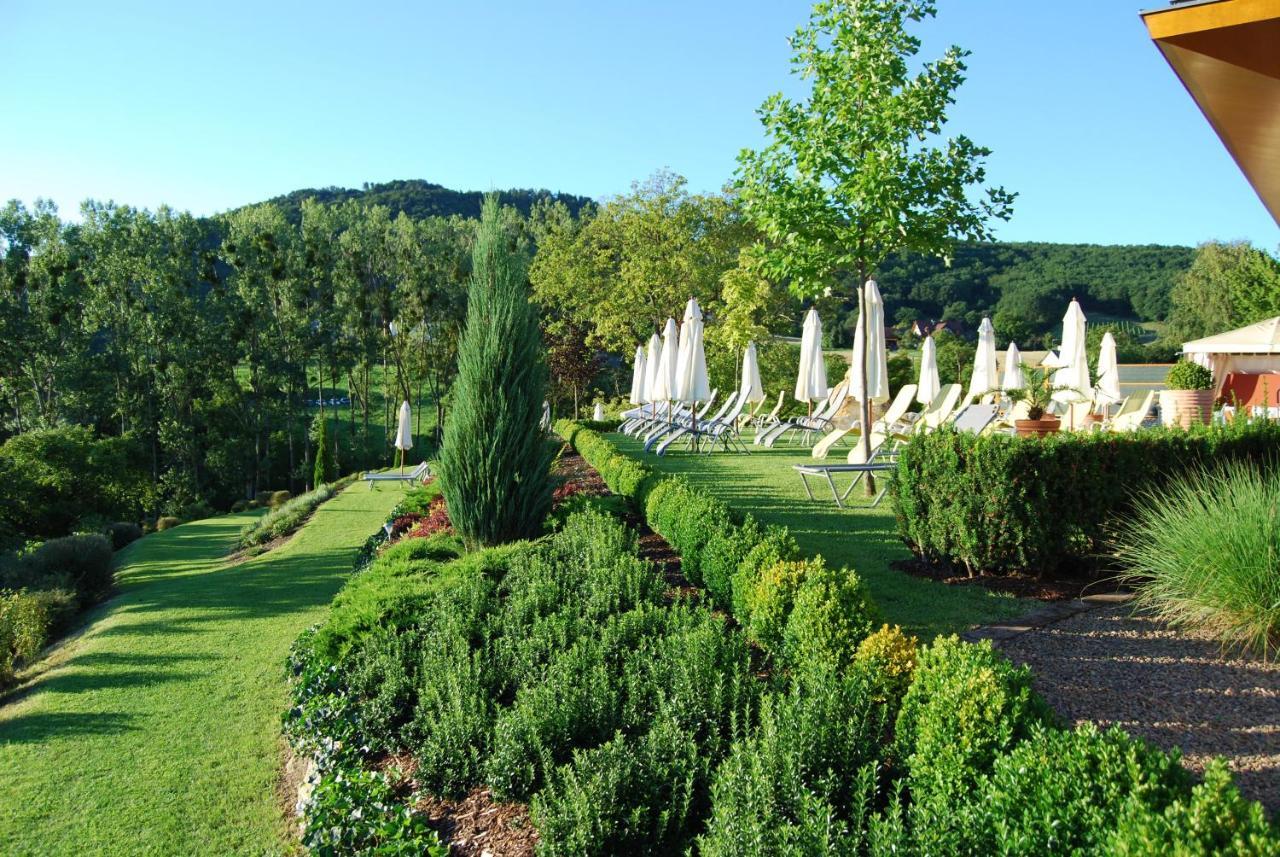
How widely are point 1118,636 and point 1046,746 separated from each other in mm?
2372

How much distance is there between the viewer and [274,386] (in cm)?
3462

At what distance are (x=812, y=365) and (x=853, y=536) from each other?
25.6 ft

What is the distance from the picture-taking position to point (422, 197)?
64.6 meters

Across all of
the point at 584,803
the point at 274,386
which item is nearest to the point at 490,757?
the point at 584,803

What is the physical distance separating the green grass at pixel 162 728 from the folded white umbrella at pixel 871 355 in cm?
641

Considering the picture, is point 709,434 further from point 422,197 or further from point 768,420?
point 422,197

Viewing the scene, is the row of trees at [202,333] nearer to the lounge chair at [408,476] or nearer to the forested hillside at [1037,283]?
the lounge chair at [408,476]

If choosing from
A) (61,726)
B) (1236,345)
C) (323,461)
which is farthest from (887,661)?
(323,461)

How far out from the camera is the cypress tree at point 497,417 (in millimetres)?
7371

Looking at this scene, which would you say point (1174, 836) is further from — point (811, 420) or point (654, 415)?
point (654, 415)

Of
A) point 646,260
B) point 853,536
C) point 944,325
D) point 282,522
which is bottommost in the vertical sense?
point 282,522

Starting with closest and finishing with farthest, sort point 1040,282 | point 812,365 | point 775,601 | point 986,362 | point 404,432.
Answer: point 775,601 → point 812,365 → point 986,362 → point 404,432 → point 1040,282

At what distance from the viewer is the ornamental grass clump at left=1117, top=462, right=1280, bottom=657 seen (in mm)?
3904

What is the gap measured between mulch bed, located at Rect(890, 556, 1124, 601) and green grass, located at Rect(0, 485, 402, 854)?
165 inches
